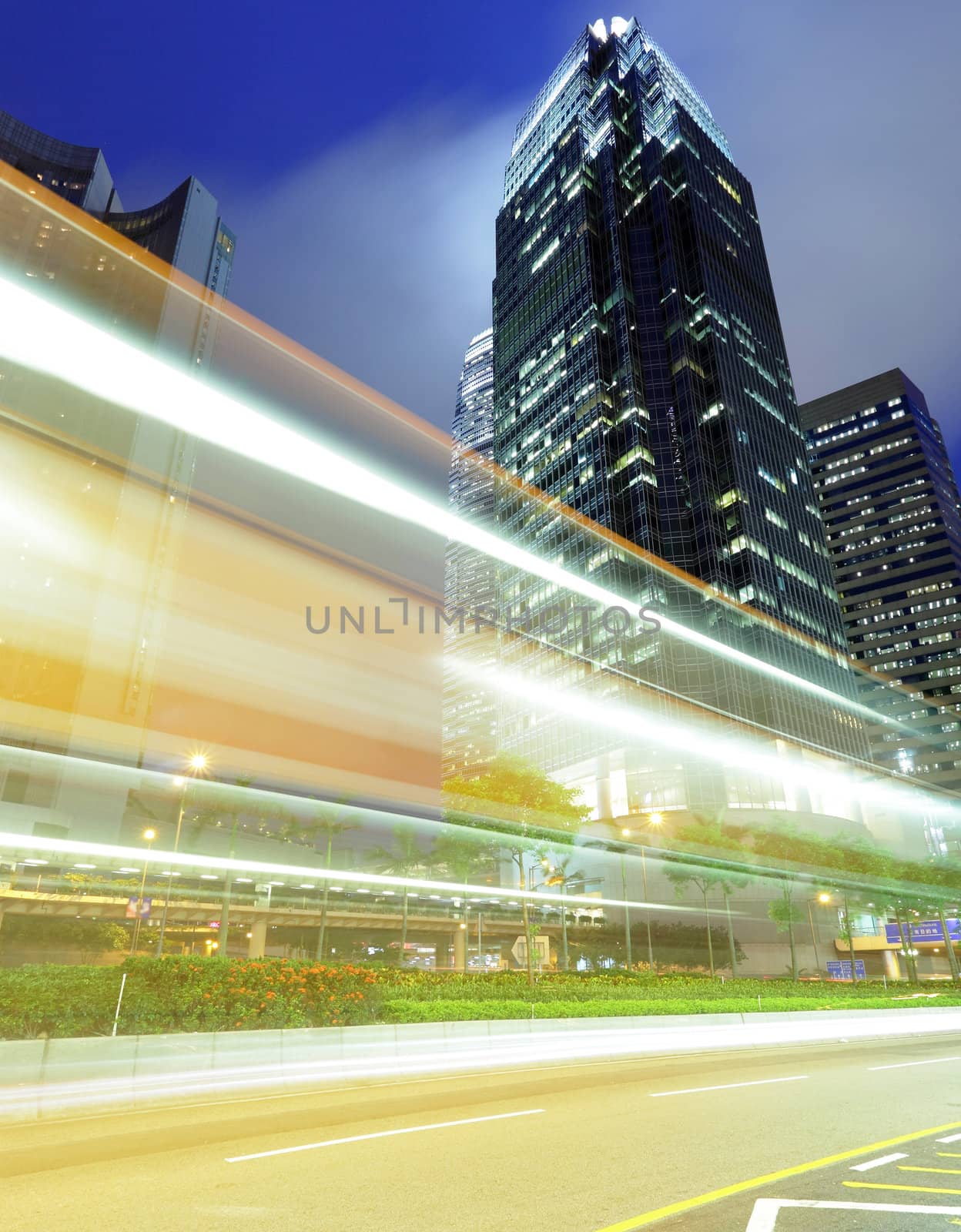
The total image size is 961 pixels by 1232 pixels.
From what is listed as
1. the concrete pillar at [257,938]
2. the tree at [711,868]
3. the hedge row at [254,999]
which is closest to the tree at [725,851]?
the tree at [711,868]

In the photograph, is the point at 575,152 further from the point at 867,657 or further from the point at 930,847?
the point at 930,847

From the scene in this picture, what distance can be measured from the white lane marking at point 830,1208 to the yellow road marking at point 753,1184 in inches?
14.7

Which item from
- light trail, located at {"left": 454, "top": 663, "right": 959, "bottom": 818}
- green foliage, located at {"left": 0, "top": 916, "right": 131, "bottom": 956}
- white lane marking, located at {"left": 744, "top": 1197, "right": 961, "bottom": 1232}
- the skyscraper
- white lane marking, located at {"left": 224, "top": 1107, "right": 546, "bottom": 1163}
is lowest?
white lane marking, located at {"left": 224, "top": 1107, "right": 546, "bottom": 1163}

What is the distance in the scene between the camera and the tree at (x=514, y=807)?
3712 centimetres

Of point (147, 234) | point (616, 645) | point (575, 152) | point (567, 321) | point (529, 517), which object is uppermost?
point (575, 152)

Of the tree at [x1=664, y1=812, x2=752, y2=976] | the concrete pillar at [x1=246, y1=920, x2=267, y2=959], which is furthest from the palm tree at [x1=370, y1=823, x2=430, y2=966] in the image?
the tree at [x1=664, y1=812, x2=752, y2=976]

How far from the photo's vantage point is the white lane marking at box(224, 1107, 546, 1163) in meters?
7.45

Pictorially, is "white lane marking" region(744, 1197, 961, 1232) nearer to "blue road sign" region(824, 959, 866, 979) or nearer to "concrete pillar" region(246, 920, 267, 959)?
"blue road sign" region(824, 959, 866, 979)

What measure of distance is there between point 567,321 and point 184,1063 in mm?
127180

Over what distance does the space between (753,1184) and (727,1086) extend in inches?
278

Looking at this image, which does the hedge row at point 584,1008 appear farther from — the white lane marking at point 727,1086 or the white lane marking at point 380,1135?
the white lane marking at point 380,1135

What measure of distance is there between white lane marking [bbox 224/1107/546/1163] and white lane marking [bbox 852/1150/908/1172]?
4.20 meters

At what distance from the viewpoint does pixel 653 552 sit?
100750 millimetres

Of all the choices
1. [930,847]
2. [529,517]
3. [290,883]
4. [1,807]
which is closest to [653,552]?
[529,517]
